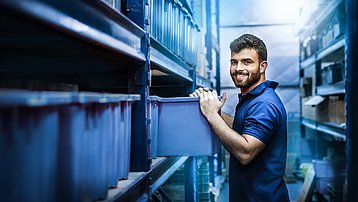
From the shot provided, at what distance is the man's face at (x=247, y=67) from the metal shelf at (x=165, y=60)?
0.38 metres

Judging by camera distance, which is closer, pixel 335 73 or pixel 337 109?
pixel 337 109

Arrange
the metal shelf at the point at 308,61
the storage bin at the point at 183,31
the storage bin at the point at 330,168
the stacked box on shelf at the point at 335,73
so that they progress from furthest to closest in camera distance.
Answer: the metal shelf at the point at 308,61 → the storage bin at the point at 330,168 → the stacked box on shelf at the point at 335,73 → the storage bin at the point at 183,31

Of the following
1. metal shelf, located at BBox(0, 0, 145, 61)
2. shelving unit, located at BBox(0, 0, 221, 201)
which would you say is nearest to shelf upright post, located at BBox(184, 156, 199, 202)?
shelving unit, located at BBox(0, 0, 221, 201)

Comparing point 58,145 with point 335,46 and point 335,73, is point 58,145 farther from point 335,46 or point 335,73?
point 335,73

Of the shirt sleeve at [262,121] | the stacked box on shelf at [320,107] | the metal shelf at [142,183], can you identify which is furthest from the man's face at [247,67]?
the stacked box on shelf at [320,107]

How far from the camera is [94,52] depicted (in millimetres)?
1596

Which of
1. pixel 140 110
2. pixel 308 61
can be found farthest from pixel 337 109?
pixel 140 110

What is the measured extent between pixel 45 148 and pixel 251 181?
1480mm

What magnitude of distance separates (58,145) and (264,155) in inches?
56.1

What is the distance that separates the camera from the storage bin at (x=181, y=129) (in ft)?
5.65

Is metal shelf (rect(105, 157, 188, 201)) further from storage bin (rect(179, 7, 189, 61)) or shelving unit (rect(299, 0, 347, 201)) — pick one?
shelving unit (rect(299, 0, 347, 201))

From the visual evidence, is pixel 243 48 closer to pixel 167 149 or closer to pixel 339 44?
pixel 167 149

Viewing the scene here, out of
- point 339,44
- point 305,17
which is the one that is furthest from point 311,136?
point 339,44

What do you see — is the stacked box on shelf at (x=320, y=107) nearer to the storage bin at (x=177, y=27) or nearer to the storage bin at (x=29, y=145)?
the storage bin at (x=177, y=27)
